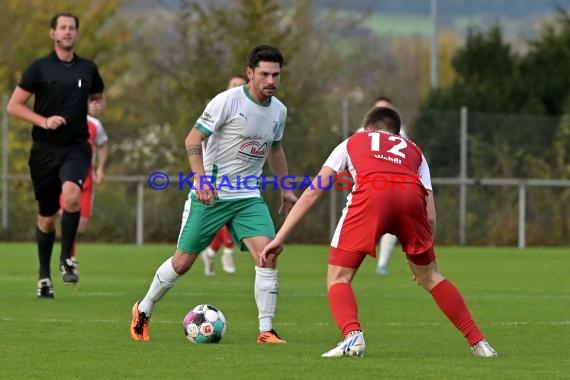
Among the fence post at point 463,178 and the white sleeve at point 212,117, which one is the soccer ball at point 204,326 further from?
the fence post at point 463,178

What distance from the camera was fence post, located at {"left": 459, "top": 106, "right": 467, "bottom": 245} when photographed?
1107 inches

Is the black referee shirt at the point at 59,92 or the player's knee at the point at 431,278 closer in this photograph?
the player's knee at the point at 431,278

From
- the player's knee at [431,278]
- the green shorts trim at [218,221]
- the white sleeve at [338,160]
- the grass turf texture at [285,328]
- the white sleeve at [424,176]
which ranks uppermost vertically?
the white sleeve at [338,160]

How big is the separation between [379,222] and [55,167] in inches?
205

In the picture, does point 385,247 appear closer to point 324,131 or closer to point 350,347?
point 350,347

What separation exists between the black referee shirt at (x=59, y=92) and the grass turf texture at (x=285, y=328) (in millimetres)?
1527

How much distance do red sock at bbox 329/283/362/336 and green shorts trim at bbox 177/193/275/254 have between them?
1.41 m

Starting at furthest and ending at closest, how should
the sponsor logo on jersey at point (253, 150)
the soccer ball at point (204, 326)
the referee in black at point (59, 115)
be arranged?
the referee in black at point (59, 115) → the sponsor logo on jersey at point (253, 150) → the soccer ball at point (204, 326)

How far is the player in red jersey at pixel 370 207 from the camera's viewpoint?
8.62 meters

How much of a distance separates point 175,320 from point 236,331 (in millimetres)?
911

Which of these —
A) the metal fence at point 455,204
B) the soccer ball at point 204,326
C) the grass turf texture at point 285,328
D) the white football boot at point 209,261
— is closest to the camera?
the grass turf texture at point 285,328

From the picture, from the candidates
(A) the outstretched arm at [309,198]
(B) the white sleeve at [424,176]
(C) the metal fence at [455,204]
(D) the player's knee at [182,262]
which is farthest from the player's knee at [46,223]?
(C) the metal fence at [455,204]

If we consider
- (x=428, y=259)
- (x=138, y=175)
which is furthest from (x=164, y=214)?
(x=428, y=259)

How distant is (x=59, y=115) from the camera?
13031 millimetres
